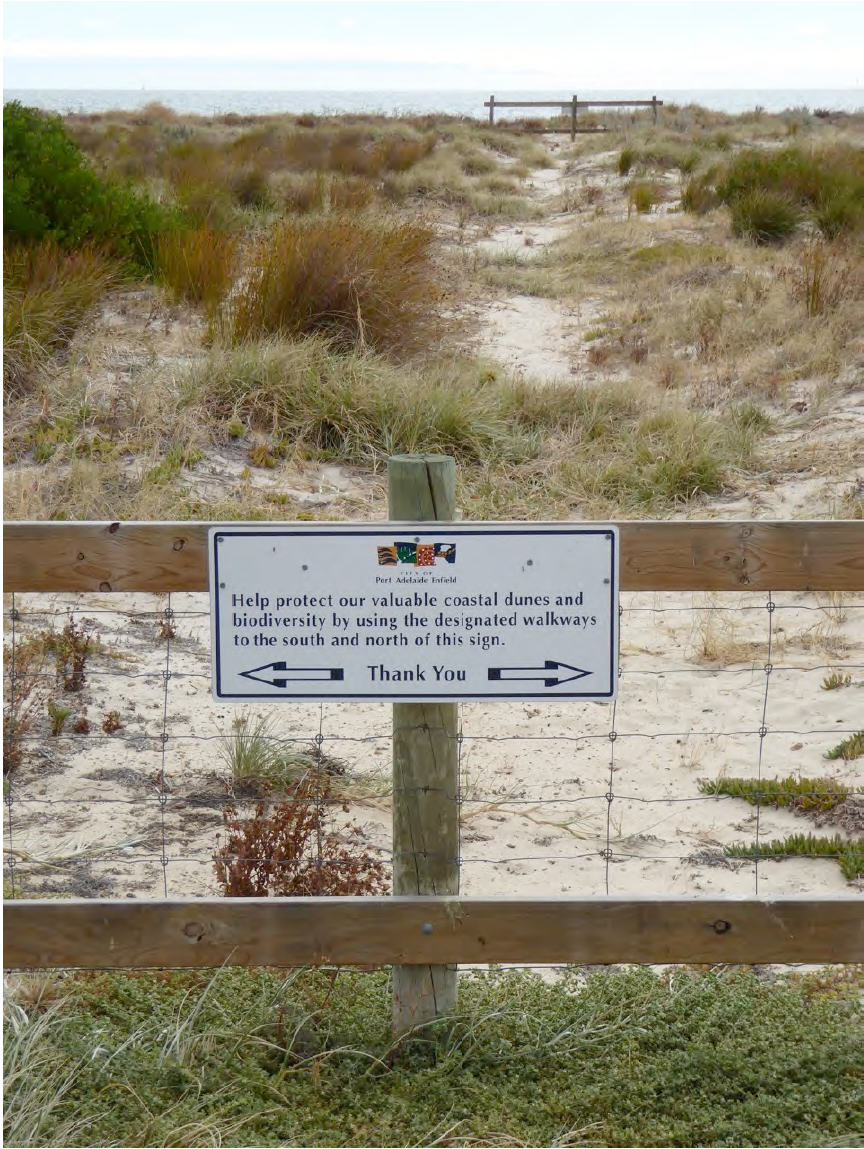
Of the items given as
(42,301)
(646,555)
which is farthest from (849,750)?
(42,301)

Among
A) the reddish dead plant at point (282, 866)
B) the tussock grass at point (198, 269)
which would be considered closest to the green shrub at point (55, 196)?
the tussock grass at point (198, 269)

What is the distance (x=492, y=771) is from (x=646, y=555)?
239 centimetres

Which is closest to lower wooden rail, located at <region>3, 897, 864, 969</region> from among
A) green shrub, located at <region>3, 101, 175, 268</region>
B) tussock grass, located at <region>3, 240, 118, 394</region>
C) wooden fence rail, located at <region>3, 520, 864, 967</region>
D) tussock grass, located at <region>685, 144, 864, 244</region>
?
wooden fence rail, located at <region>3, 520, 864, 967</region>

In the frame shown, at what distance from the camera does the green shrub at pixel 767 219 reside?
1583 cm

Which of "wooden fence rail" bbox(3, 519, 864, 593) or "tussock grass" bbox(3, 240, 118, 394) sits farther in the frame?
"tussock grass" bbox(3, 240, 118, 394)

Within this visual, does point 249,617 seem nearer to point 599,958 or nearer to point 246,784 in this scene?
point 599,958

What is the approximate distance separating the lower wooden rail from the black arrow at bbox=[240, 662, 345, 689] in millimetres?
503

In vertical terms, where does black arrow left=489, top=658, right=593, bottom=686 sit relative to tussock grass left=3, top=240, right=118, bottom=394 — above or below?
below

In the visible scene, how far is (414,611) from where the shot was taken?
2.73 m

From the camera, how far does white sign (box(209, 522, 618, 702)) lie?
8.87 ft

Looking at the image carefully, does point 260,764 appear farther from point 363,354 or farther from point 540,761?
point 363,354

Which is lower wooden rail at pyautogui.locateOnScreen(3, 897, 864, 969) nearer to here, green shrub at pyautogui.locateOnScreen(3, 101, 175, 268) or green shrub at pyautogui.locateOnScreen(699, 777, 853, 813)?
green shrub at pyautogui.locateOnScreen(699, 777, 853, 813)

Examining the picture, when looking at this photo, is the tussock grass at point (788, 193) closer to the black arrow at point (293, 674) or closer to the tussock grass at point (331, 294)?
the tussock grass at point (331, 294)

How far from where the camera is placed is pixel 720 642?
19.7 ft
